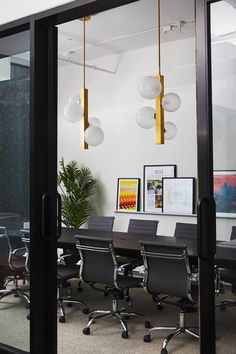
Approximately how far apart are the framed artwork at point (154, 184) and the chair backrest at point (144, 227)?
32.5 inches

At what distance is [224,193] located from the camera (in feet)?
6.09

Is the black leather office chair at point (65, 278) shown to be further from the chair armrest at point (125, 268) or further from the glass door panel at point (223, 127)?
the glass door panel at point (223, 127)

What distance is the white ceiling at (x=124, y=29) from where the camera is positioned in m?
4.17

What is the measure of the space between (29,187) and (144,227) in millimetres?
2308

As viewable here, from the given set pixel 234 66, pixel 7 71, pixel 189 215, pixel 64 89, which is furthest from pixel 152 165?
pixel 234 66

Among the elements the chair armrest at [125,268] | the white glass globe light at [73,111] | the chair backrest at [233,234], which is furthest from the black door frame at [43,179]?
the white glass globe light at [73,111]

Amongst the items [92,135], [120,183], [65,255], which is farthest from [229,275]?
[120,183]

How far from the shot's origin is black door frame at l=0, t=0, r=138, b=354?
233 centimetres

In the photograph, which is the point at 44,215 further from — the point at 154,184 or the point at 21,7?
the point at 154,184

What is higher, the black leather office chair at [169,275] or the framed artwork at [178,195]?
the framed artwork at [178,195]

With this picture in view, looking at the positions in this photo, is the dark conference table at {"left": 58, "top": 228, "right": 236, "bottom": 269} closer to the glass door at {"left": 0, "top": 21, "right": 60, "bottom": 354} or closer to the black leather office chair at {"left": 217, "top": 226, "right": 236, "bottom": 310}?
the black leather office chair at {"left": 217, "top": 226, "right": 236, "bottom": 310}

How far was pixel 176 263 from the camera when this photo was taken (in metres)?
2.91

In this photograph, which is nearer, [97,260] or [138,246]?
[97,260]

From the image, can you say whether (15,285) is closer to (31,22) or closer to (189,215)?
(31,22)
